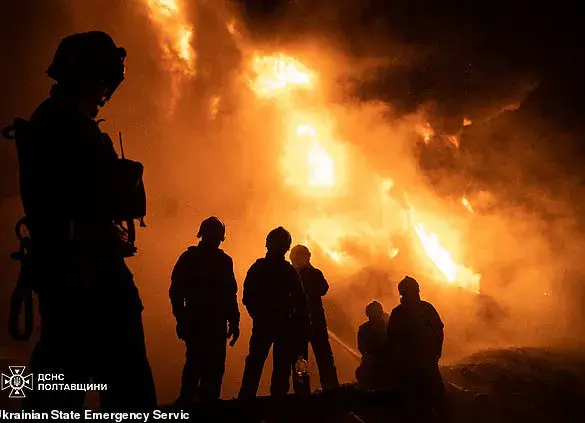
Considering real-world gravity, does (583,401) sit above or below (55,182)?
below

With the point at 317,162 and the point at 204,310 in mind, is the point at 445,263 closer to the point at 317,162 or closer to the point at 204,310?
the point at 317,162

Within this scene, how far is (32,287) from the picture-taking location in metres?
2.06

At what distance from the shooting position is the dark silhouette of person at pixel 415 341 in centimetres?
584

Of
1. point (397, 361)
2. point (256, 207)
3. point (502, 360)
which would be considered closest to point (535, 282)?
point (502, 360)

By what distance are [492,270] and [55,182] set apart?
2005cm

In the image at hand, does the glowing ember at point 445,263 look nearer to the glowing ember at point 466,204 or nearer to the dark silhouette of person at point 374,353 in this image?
the glowing ember at point 466,204

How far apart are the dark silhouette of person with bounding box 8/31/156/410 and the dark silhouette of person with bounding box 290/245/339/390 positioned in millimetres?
4665

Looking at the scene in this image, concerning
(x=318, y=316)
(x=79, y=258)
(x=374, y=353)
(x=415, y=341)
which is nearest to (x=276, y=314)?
(x=318, y=316)

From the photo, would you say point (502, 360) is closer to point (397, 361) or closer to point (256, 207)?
point (397, 361)

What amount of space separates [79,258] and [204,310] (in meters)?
3.30

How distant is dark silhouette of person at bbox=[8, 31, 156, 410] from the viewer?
197 cm

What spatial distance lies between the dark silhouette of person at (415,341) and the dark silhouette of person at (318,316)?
0.98 meters

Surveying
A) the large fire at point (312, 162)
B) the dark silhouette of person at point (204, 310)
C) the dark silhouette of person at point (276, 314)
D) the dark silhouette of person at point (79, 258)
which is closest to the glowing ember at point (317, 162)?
the large fire at point (312, 162)

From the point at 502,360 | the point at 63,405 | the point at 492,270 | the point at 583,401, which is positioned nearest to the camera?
the point at 63,405
